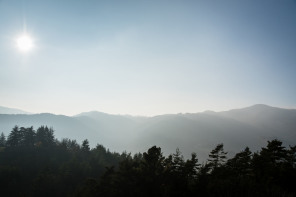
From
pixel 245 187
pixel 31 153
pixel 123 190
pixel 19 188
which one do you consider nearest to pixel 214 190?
pixel 245 187

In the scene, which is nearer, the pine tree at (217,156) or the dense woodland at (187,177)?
the dense woodland at (187,177)

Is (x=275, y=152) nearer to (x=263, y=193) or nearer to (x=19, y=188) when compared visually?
(x=263, y=193)

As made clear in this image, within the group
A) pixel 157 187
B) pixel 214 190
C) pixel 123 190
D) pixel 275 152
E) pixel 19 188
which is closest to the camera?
pixel 214 190

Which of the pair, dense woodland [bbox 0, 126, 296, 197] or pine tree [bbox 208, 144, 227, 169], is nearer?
dense woodland [bbox 0, 126, 296, 197]

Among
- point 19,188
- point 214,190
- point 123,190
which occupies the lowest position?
point 19,188

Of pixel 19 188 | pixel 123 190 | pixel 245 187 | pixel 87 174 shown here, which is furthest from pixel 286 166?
pixel 19 188

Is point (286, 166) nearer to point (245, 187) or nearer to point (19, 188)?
point (245, 187)

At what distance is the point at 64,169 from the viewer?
211 feet

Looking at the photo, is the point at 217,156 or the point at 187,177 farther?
the point at 217,156

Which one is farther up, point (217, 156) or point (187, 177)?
point (217, 156)

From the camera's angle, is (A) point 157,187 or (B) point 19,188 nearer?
(A) point 157,187

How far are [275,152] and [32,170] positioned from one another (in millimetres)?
77255

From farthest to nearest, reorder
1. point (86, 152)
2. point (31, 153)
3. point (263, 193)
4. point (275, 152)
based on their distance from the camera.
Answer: point (86, 152) → point (31, 153) → point (275, 152) → point (263, 193)

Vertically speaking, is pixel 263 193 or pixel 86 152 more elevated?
pixel 263 193
